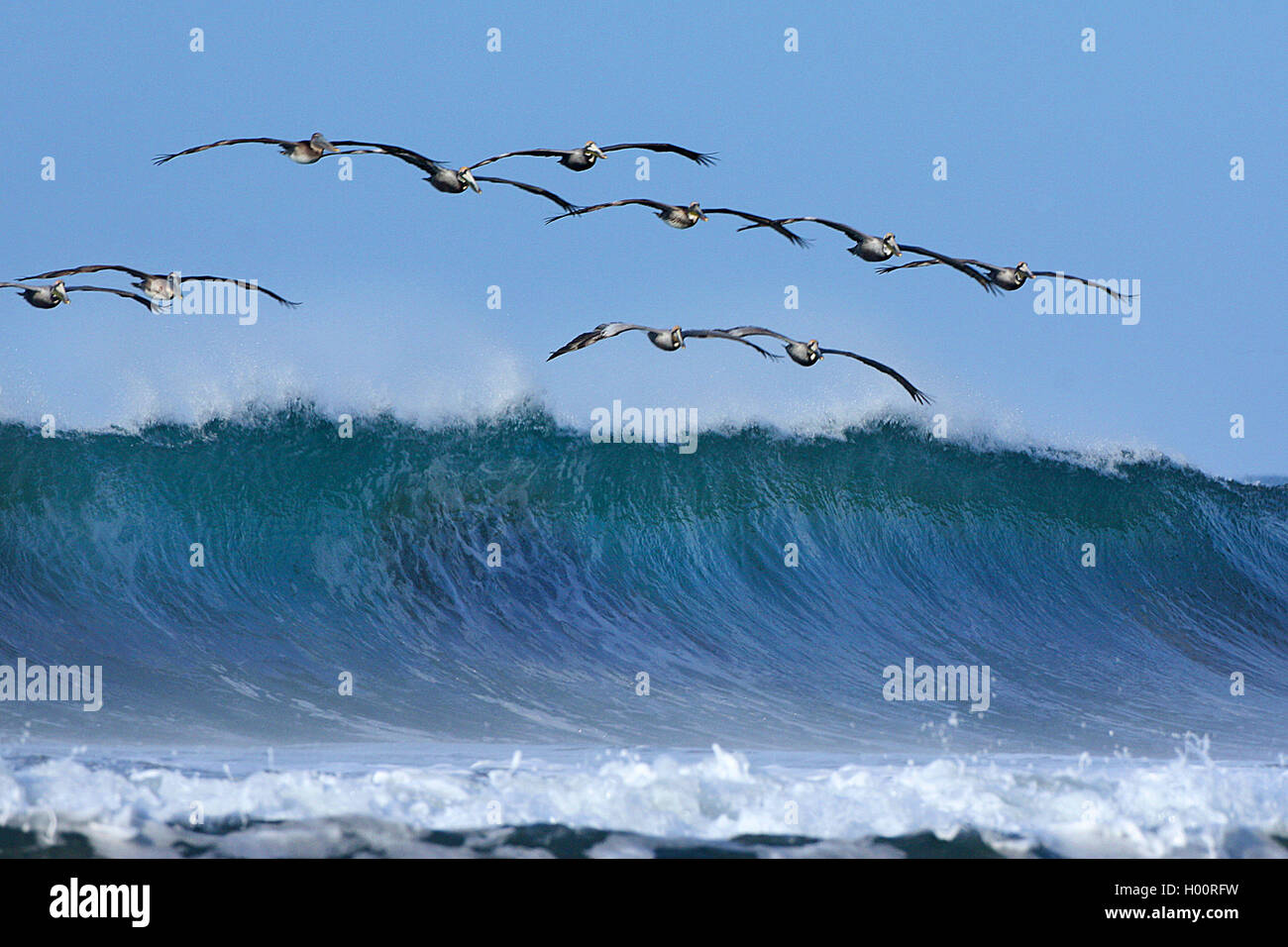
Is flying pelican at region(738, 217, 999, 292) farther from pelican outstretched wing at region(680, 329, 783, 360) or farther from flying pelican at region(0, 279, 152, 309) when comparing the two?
flying pelican at region(0, 279, 152, 309)

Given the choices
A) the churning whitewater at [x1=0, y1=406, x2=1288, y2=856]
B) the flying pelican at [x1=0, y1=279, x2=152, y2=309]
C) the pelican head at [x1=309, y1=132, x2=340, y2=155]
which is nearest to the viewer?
the churning whitewater at [x1=0, y1=406, x2=1288, y2=856]

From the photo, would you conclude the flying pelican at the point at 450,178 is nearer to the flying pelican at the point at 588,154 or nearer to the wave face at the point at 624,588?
the flying pelican at the point at 588,154

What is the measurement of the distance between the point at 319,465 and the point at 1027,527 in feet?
29.5

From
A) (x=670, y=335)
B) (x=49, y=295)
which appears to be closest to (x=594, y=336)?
(x=670, y=335)

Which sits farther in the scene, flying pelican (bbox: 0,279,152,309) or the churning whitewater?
flying pelican (bbox: 0,279,152,309)

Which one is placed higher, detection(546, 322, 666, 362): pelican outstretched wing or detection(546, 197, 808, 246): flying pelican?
detection(546, 197, 808, 246): flying pelican

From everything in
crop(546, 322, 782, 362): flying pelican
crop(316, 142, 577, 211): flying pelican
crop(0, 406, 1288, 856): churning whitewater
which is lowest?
crop(0, 406, 1288, 856): churning whitewater

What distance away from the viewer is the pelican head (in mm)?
8914

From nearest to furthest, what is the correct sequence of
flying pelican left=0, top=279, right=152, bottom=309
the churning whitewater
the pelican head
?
the churning whitewater → the pelican head → flying pelican left=0, top=279, right=152, bottom=309

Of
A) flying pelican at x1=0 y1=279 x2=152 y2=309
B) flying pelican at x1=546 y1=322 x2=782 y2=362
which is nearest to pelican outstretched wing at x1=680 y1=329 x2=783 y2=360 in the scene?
flying pelican at x1=546 y1=322 x2=782 y2=362

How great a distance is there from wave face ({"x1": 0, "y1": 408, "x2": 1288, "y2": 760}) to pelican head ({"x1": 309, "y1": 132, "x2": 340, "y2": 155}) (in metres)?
4.37

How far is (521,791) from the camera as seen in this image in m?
7.79

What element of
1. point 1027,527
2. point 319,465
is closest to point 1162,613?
point 1027,527

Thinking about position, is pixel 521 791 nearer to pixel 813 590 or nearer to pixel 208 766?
pixel 208 766
